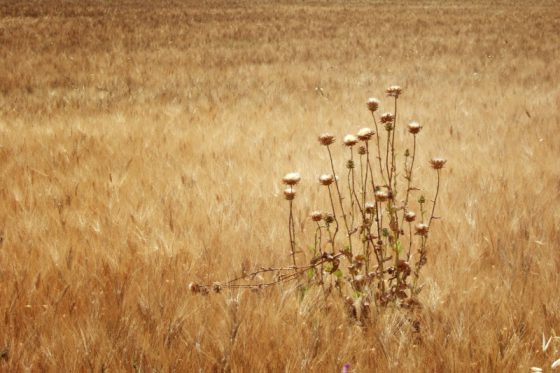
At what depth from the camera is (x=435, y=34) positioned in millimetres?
13430

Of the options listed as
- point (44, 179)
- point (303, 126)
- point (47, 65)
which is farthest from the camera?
point (47, 65)

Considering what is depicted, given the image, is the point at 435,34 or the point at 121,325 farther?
the point at 435,34

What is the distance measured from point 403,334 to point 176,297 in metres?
0.67

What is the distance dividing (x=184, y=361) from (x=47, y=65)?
28.1ft

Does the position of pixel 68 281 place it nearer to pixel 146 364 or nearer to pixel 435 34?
pixel 146 364

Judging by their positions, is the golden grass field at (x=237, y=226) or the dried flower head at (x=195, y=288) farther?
the dried flower head at (x=195, y=288)

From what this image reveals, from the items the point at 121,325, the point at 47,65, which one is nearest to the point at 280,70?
the point at 47,65

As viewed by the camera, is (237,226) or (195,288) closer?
(195,288)

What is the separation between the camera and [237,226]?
6.27 ft

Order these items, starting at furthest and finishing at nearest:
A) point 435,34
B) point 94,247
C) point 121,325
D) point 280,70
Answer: point 435,34 → point 280,70 → point 94,247 → point 121,325

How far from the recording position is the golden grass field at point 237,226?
3.62 ft

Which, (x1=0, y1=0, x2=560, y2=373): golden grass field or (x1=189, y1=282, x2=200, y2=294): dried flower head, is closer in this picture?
(x1=0, y1=0, x2=560, y2=373): golden grass field

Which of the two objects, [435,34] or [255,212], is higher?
[435,34]

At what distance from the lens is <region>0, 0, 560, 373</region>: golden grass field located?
1.10 meters
